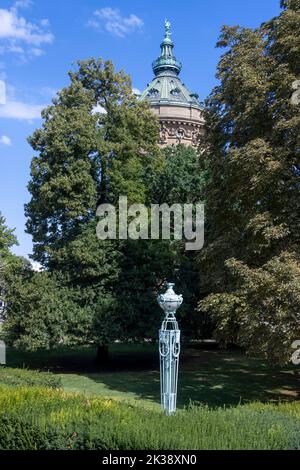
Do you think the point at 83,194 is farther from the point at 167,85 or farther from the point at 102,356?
the point at 167,85

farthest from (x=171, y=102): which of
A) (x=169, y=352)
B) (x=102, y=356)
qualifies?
(x=169, y=352)

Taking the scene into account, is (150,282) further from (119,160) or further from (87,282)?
(119,160)

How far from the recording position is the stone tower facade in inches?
1689

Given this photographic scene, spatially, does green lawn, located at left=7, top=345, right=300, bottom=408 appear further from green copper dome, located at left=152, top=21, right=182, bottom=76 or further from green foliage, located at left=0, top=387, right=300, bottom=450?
green copper dome, located at left=152, top=21, right=182, bottom=76

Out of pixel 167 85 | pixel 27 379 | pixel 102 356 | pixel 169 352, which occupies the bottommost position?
pixel 102 356

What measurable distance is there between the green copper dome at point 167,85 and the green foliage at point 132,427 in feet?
126

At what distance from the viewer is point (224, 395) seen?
1691cm

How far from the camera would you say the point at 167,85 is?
4900cm

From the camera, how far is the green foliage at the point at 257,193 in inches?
515

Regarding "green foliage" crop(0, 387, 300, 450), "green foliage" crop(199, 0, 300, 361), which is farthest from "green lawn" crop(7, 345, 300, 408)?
"green foliage" crop(0, 387, 300, 450)

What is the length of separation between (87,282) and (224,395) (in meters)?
8.05

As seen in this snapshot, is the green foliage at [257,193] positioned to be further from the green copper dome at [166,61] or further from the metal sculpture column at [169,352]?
the green copper dome at [166,61]

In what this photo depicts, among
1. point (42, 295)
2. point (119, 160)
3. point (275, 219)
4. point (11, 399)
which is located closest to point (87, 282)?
point (42, 295)

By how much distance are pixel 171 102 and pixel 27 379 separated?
34.3 metres
